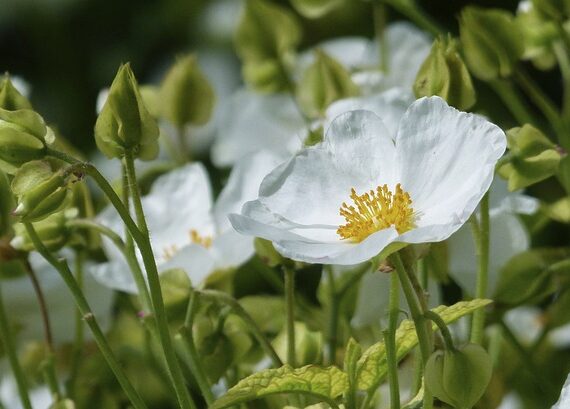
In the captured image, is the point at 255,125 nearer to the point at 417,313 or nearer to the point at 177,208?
the point at 177,208

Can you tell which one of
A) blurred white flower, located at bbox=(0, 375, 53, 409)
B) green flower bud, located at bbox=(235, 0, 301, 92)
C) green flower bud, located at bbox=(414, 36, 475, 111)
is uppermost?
green flower bud, located at bbox=(235, 0, 301, 92)

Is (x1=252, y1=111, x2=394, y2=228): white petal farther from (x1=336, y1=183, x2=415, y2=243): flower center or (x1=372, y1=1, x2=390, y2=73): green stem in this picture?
(x1=372, y1=1, x2=390, y2=73): green stem

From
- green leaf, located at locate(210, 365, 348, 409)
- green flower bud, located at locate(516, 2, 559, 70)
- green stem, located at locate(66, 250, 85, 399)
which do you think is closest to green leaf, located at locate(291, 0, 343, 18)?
green flower bud, located at locate(516, 2, 559, 70)

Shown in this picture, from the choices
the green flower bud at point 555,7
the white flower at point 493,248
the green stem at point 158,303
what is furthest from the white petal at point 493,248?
the green stem at point 158,303

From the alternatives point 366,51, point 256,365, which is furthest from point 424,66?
point 366,51

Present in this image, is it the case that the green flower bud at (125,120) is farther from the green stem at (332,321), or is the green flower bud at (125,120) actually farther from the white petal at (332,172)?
the green stem at (332,321)

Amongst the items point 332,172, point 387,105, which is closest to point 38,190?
point 332,172
